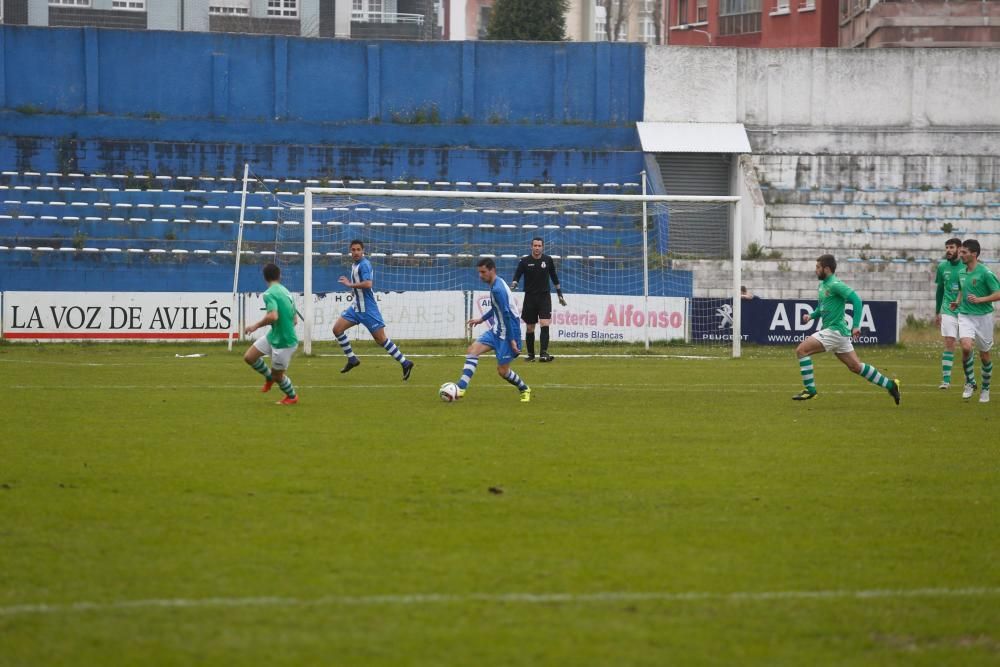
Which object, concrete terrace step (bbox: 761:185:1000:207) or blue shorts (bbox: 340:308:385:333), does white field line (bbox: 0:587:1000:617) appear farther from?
concrete terrace step (bbox: 761:185:1000:207)

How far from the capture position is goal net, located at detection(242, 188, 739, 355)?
27.2 meters

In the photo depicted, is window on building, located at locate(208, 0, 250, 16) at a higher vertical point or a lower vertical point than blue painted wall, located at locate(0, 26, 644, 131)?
higher

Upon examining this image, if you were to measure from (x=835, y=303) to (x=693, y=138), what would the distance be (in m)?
22.6

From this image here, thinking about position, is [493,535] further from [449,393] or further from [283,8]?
[283,8]

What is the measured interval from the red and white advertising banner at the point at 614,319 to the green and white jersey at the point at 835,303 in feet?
38.7

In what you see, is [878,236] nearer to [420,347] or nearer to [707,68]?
[707,68]

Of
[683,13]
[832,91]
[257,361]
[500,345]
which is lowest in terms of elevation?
[257,361]

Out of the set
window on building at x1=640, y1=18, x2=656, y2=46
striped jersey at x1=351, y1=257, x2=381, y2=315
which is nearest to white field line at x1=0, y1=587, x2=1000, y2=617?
striped jersey at x1=351, y1=257, x2=381, y2=315

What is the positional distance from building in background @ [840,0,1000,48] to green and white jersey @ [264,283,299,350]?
36.1 meters

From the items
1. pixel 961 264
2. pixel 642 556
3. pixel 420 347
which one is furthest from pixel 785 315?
pixel 642 556

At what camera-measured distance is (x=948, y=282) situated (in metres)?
17.3

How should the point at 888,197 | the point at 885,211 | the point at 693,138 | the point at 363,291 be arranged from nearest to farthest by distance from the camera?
the point at 363,291
the point at 885,211
the point at 888,197
the point at 693,138

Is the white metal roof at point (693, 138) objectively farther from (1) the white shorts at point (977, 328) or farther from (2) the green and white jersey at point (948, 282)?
(1) the white shorts at point (977, 328)

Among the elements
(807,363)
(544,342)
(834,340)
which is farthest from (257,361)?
(544,342)
